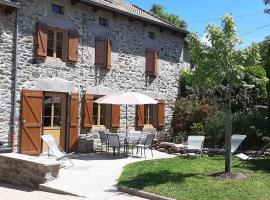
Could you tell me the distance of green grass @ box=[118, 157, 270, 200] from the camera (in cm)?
776

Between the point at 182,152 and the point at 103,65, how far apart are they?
4.25 meters

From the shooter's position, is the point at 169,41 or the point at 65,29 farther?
the point at 169,41

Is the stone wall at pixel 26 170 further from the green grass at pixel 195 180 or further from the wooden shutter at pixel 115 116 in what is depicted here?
the wooden shutter at pixel 115 116

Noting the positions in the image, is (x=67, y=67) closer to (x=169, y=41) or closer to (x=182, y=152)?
(x=182, y=152)

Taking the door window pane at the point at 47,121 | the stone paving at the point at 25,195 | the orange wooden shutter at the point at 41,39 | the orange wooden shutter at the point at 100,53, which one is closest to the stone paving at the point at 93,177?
the stone paving at the point at 25,195

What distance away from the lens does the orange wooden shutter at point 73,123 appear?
1458 centimetres

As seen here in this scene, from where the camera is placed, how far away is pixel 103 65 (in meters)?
15.8

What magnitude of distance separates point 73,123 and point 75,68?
188cm

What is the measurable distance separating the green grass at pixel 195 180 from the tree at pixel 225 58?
839 millimetres

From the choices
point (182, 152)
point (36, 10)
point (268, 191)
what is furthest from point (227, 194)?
point (36, 10)

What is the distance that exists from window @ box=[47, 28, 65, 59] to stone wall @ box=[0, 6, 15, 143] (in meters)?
1.55

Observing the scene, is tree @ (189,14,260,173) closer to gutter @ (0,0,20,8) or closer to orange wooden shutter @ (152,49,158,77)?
gutter @ (0,0,20,8)

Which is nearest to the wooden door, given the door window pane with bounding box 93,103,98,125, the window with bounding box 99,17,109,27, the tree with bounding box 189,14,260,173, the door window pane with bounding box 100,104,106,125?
the door window pane with bounding box 93,103,98,125

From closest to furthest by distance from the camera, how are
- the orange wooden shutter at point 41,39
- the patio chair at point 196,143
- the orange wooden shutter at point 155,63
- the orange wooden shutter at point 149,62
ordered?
the orange wooden shutter at point 41,39 → the patio chair at point 196,143 → the orange wooden shutter at point 149,62 → the orange wooden shutter at point 155,63
